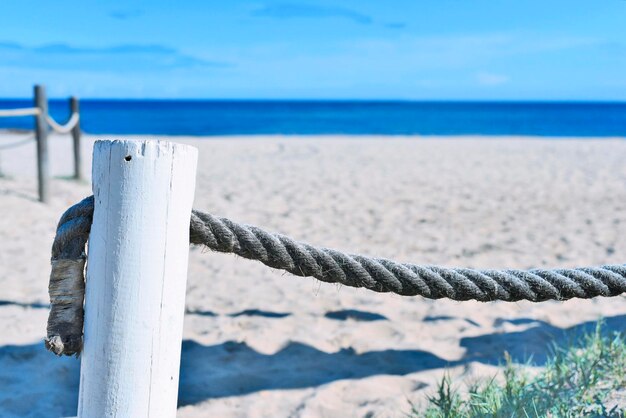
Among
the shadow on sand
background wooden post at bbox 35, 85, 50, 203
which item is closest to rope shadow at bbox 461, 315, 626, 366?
the shadow on sand

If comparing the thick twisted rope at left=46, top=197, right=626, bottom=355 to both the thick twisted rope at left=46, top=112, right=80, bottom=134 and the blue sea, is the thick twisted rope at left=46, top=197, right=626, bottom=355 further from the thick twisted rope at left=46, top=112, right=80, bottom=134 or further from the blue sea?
the blue sea

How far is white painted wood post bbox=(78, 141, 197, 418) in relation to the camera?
119cm

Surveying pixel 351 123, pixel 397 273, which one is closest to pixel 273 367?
pixel 397 273

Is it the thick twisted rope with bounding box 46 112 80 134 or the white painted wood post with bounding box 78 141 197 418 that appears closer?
the white painted wood post with bounding box 78 141 197 418

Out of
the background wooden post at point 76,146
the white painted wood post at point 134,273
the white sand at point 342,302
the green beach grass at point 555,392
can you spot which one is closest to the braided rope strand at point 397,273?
the white painted wood post at point 134,273

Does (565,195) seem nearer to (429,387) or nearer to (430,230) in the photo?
(430,230)

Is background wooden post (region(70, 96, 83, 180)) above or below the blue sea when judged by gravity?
above

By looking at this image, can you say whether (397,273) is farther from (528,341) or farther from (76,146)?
(76,146)

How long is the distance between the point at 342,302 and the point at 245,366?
97 centimetres

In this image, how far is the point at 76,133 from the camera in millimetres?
7984

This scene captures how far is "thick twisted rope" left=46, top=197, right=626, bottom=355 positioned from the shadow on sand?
3.50ft

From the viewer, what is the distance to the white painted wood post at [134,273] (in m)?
1.19

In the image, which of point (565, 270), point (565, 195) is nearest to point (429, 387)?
point (565, 270)

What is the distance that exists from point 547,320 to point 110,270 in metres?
2.70
